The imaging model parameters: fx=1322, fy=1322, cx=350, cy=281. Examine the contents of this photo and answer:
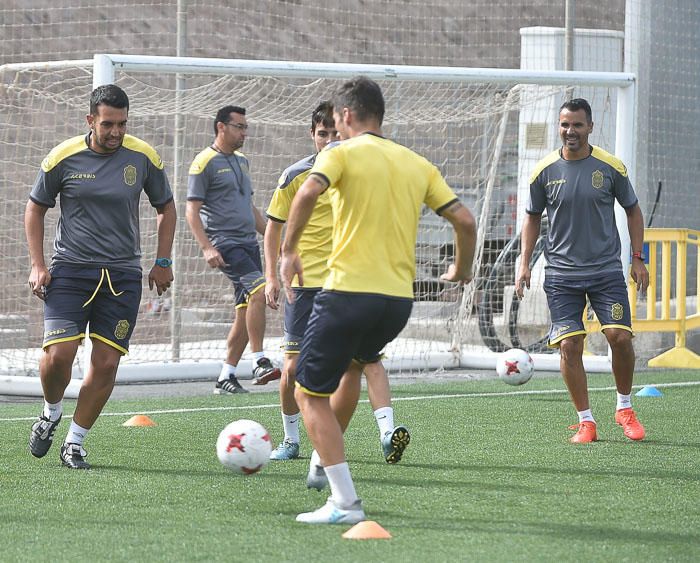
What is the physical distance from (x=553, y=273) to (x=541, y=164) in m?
0.68

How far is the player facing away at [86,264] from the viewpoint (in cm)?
694

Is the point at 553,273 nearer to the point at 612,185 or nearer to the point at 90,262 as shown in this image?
the point at 612,185

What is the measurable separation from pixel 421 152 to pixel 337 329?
8.90 m

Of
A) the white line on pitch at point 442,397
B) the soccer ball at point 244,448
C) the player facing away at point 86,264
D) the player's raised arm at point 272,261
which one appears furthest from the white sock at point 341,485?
the white line on pitch at point 442,397

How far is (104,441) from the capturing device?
796 centimetres

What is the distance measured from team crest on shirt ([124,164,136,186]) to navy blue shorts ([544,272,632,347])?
2.70 m

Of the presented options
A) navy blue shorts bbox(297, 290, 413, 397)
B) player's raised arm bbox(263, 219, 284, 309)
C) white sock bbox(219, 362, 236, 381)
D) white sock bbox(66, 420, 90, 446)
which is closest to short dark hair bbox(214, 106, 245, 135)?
white sock bbox(219, 362, 236, 381)

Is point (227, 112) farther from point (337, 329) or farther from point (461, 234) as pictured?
point (337, 329)

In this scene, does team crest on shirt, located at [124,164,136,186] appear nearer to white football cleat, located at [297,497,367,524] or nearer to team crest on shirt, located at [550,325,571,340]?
white football cleat, located at [297,497,367,524]

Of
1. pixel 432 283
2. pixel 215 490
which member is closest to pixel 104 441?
pixel 215 490

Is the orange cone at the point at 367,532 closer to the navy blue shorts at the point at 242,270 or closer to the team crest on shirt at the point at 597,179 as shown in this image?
the team crest on shirt at the point at 597,179

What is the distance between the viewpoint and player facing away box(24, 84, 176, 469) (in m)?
6.94

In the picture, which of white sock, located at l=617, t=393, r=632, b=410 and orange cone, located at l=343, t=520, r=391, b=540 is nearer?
orange cone, located at l=343, t=520, r=391, b=540

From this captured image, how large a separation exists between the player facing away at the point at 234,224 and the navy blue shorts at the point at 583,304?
310 cm
